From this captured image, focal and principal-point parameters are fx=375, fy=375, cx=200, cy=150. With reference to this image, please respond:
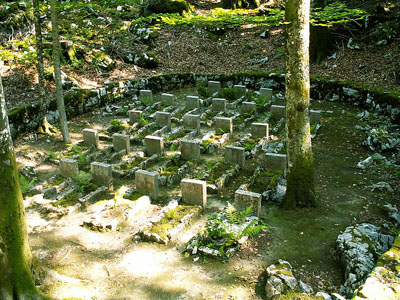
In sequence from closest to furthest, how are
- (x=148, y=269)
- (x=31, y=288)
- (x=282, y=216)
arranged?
(x=31, y=288) → (x=148, y=269) → (x=282, y=216)

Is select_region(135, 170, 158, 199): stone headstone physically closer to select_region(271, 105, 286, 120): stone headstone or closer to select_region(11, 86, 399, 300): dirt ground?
select_region(11, 86, 399, 300): dirt ground

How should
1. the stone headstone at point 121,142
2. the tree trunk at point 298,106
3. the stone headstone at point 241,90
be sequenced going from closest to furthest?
the tree trunk at point 298,106 < the stone headstone at point 121,142 < the stone headstone at point 241,90

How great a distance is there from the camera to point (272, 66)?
21.2m

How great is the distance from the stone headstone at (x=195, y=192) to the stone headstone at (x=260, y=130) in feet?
16.6

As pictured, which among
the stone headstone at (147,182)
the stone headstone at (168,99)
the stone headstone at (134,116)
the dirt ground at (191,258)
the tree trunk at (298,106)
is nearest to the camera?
the dirt ground at (191,258)

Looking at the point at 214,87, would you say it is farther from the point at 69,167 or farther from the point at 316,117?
the point at 69,167

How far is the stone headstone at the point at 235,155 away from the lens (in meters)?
11.7

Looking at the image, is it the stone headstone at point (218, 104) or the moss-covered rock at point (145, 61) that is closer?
the stone headstone at point (218, 104)

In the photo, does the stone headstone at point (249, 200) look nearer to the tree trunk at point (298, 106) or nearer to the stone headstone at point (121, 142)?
the tree trunk at point (298, 106)

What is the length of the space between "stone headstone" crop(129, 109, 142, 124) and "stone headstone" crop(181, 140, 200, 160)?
3.90 meters

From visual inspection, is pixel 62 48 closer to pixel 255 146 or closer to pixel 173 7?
pixel 173 7

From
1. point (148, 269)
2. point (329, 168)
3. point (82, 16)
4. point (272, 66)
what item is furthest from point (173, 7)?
point (148, 269)

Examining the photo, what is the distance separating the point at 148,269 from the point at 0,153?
354 centimetres

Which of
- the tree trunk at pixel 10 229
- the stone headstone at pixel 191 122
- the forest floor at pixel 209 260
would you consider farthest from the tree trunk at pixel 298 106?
the stone headstone at pixel 191 122
